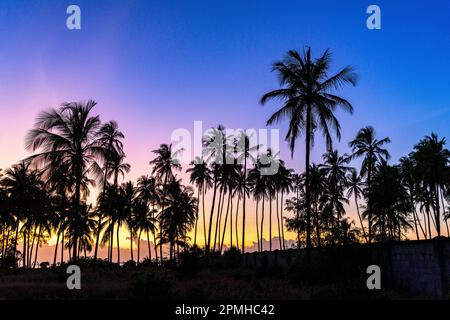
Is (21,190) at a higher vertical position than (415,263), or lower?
higher

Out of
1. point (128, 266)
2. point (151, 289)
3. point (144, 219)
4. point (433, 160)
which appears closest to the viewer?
point (151, 289)

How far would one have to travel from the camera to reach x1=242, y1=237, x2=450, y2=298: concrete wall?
16516 mm

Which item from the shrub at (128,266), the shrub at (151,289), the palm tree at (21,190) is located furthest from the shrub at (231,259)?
the shrub at (151,289)

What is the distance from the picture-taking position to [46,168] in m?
23.6

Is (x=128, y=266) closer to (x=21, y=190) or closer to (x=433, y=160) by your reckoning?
(x=21, y=190)

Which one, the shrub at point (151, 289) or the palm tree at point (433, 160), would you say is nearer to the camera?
the shrub at point (151, 289)

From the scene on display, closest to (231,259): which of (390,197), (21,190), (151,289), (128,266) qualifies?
(128,266)

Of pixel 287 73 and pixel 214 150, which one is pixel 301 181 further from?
pixel 287 73

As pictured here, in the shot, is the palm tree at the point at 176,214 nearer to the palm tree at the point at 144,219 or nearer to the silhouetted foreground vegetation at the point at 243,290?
the palm tree at the point at 144,219

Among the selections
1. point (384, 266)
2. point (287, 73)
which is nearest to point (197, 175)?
point (287, 73)

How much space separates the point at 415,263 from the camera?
18.4 metres

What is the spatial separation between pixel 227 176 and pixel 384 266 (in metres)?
31.6

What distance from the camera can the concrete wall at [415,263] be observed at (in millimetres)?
16516

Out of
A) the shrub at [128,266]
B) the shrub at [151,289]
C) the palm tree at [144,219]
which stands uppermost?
the palm tree at [144,219]
